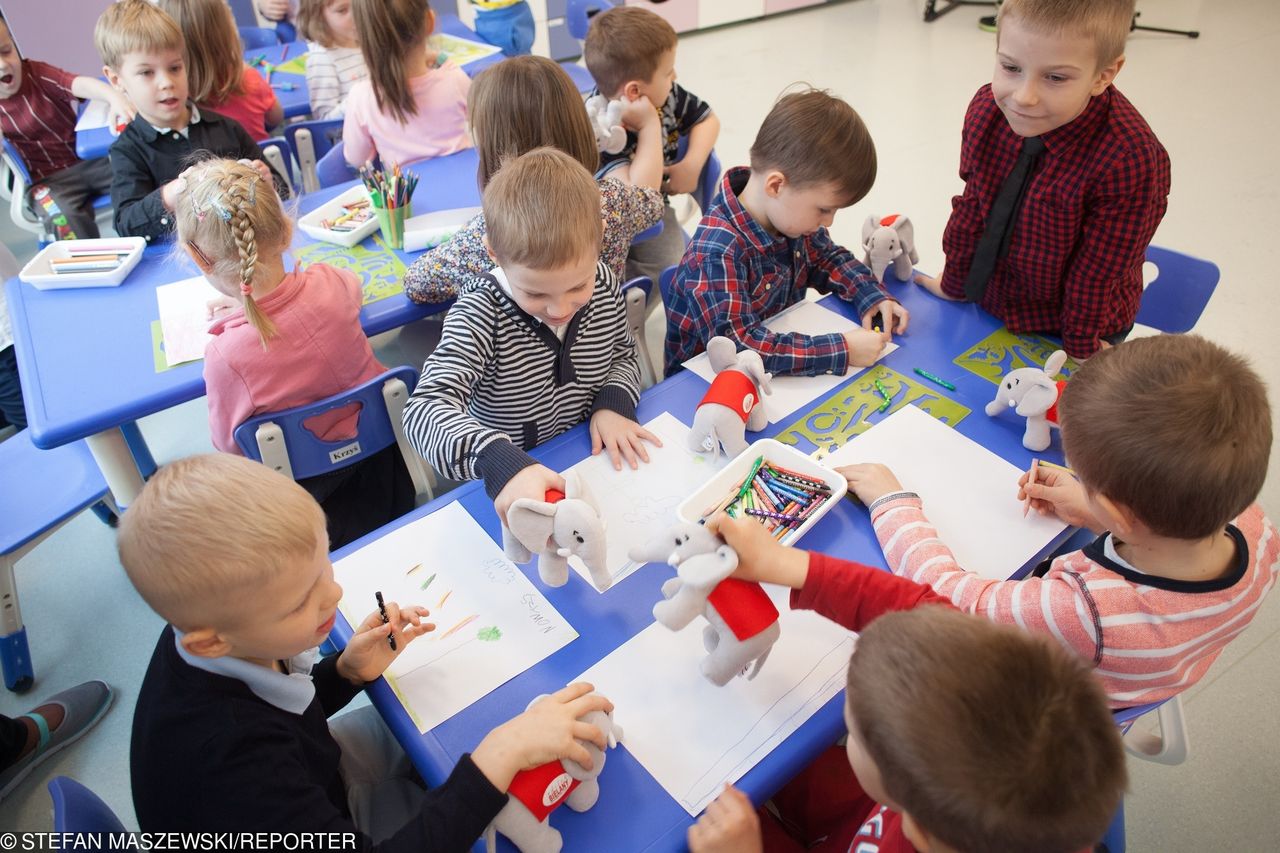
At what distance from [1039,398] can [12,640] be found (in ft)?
7.13

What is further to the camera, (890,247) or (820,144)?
(890,247)

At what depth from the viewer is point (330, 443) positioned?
58.7 inches

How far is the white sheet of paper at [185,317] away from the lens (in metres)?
1.62

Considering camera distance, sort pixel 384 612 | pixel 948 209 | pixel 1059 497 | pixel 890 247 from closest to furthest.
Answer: pixel 384 612, pixel 1059 497, pixel 890 247, pixel 948 209

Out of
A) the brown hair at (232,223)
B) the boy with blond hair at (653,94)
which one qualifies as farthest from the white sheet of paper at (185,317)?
the boy with blond hair at (653,94)

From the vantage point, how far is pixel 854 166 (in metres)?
1.56

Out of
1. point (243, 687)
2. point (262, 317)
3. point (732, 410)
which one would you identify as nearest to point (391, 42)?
point (262, 317)

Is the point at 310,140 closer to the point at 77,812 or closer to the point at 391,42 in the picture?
the point at 391,42

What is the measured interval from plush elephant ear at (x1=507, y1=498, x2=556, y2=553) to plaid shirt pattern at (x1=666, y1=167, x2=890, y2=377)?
647 millimetres

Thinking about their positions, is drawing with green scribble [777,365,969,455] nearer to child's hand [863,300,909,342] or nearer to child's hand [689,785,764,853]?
child's hand [863,300,909,342]

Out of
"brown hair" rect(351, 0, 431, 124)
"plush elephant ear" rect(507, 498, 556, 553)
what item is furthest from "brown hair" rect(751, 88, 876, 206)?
"brown hair" rect(351, 0, 431, 124)

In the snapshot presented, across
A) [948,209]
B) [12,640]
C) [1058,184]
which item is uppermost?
[1058,184]

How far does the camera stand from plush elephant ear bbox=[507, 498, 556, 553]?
1.02 metres

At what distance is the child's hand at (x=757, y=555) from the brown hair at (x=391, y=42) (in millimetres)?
1939
